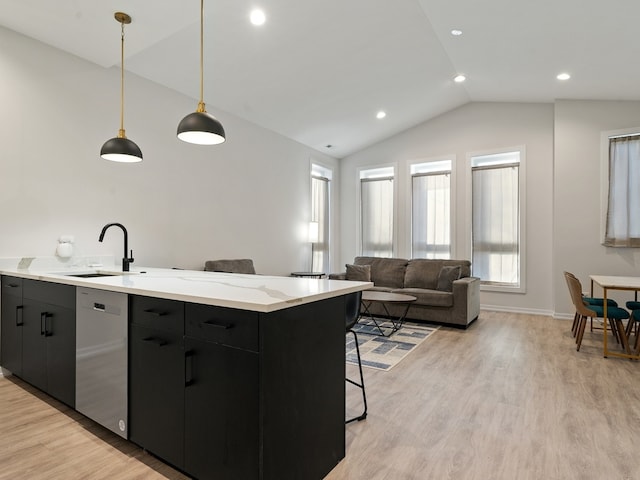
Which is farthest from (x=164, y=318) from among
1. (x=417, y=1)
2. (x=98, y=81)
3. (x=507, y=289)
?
(x=507, y=289)

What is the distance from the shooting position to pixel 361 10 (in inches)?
150

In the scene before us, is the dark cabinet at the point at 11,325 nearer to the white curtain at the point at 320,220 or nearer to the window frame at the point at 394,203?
the white curtain at the point at 320,220

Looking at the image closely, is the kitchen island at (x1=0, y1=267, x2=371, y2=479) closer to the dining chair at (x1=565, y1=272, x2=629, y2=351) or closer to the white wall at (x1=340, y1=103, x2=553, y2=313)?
the dining chair at (x1=565, y1=272, x2=629, y2=351)

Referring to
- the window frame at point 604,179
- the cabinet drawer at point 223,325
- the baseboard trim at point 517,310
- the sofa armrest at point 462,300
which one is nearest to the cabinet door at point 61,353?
the cabinet drawer at point 223,325

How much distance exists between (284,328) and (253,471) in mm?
563

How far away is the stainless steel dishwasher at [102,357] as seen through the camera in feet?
6.72

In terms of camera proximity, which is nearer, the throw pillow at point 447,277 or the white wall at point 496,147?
the throw pillow at point 447,277

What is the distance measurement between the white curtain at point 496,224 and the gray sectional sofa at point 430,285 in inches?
36.4

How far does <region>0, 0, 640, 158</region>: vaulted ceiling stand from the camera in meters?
3.31

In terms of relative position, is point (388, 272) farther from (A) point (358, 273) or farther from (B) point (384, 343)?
(B) point (384, 343)

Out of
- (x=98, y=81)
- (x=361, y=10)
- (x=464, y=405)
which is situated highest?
(x=361, y=10)

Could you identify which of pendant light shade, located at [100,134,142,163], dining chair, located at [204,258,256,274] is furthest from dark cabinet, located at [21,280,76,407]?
dining chair, located at [204,258,256,274]

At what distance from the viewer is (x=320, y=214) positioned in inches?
298

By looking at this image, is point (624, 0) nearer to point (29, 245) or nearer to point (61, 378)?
point (61, 378)
